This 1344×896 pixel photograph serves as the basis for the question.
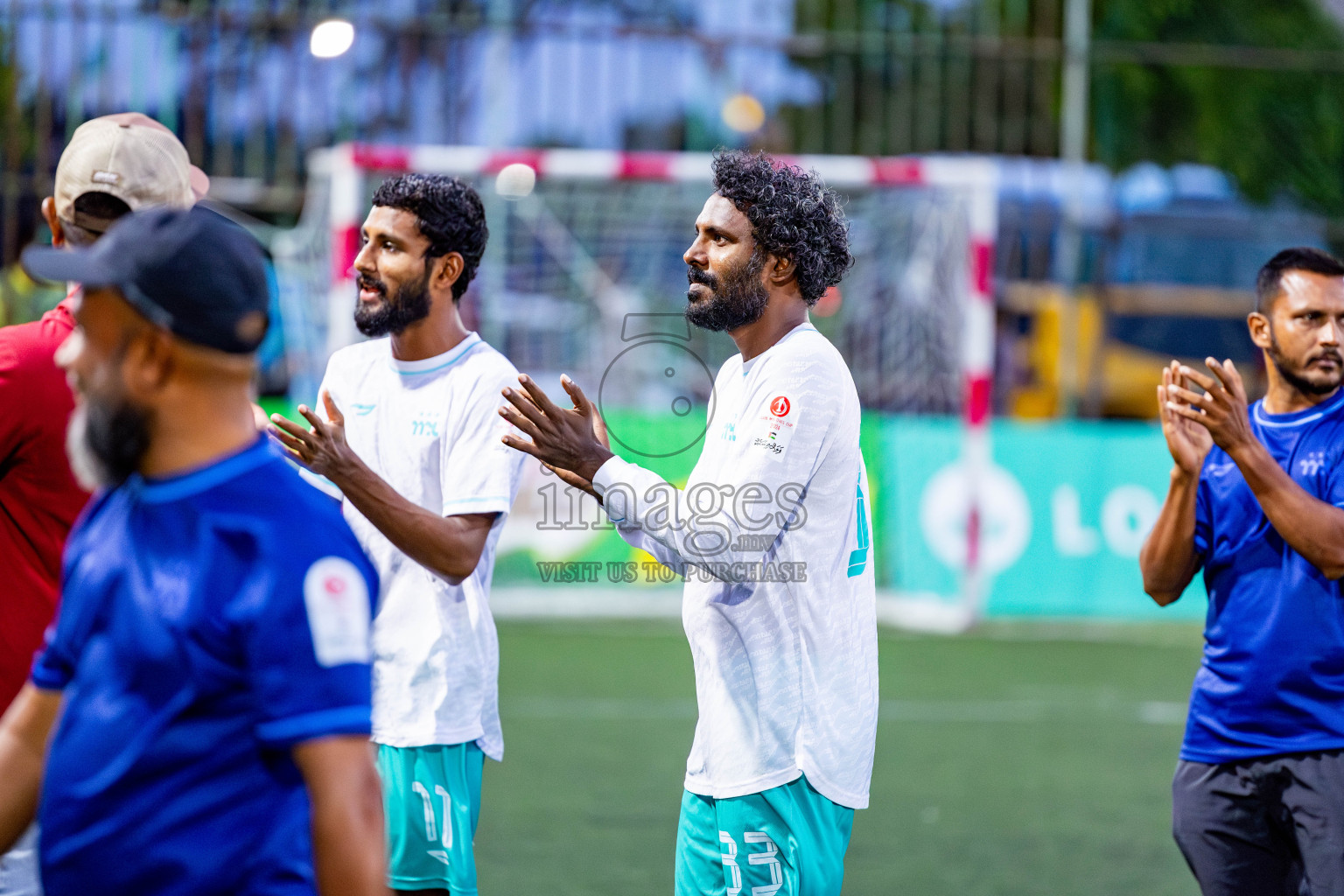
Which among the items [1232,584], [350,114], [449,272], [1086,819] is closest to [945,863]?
[1086,819]

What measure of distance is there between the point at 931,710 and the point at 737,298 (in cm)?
587

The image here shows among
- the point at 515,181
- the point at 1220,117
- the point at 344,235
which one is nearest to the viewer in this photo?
the point at 344,235

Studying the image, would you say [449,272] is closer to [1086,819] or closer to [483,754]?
[483,754]

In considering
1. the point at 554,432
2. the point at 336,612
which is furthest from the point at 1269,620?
the point at 336,612

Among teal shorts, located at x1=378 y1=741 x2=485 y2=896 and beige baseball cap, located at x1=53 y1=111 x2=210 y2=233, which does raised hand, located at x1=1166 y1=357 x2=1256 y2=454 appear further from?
beige baseball cap, located at x1=53 y1=111 x2=210 y2=233

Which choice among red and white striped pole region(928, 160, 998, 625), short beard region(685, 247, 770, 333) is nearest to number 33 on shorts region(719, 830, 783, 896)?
short beard region(685, 247, 770, 333)

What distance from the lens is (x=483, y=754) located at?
12.1 feet

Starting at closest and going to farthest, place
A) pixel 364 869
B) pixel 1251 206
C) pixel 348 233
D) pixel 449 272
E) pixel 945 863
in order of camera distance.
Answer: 1. pixel 364 869
2. pixel 449 272
3. pixel 945 863
4. pixel 348 233
5. pixel 1251 206

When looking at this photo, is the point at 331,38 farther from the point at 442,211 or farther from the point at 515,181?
the point at 442,211

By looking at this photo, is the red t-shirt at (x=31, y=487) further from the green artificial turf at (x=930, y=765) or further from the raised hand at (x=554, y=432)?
the green artificial turf at (x=930, y=765)

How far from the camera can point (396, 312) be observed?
12.3 ft

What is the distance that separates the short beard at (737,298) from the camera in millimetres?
3324

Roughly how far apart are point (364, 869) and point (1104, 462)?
1052 centimetres

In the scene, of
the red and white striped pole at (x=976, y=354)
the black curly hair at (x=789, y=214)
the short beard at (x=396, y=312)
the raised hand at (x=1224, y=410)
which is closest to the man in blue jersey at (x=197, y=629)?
the black curly hair at (x=789, y=214)
